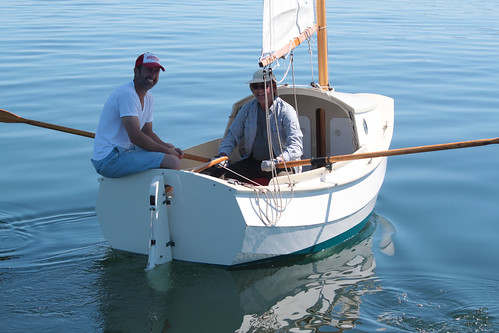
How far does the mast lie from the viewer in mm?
7578

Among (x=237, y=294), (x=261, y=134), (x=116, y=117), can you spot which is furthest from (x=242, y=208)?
(x=261, y=134)

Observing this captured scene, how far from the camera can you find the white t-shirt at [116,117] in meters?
5.40

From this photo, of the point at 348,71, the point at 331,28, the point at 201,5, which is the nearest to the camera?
the point at 348,71

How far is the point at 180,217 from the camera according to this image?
18.1 feet

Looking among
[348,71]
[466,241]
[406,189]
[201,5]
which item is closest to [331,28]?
[348,71]

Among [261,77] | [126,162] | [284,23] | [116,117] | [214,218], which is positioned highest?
[284,23]

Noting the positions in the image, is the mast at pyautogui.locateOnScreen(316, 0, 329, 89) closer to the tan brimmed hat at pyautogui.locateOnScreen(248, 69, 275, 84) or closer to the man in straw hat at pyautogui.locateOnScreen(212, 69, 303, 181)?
the man in straw hat at pyautogui.locateOnScreen(212, 69, 303, 181)

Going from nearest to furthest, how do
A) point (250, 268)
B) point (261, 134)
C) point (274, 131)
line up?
point (250, 268) → point (274, 131) → point (261, 134)

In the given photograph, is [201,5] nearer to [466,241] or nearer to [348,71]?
[348,71]

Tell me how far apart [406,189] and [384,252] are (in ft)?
6.01

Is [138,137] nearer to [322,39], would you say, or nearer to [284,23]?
[284,23]

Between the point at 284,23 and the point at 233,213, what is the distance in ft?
6.51

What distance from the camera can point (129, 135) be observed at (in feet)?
17.9

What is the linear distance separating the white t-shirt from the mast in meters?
2.76
